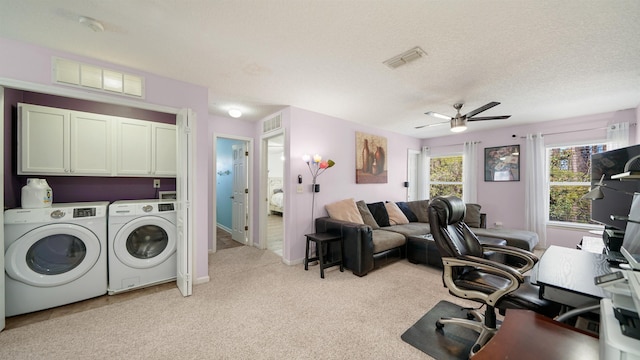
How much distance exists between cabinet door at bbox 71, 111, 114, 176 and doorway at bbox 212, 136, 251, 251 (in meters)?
1.50

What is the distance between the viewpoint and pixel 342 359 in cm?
169

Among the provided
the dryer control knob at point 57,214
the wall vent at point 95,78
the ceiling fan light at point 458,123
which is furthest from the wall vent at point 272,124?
the dryer control knob at point 57,214

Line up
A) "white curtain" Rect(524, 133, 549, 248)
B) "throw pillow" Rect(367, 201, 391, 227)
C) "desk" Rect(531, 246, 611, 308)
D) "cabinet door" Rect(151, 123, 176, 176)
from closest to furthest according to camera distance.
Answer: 1. "desk" Rect(531, 246, 611, 308)
2. "cabinet door" Rect(151, 123, 176, 176)
3. "white curtain" Rect(524, 133, 549, 248)
4. "throw pillow" Rect(367, 201, 391, 227)

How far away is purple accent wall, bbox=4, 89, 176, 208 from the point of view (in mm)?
2398

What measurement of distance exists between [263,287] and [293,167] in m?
1.71

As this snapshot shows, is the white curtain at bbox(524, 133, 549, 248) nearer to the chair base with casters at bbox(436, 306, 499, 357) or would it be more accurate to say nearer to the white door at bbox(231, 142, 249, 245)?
the chair base with casters at bbox(436, 306, 499, 357)

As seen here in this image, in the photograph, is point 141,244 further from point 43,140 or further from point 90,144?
point 43,140

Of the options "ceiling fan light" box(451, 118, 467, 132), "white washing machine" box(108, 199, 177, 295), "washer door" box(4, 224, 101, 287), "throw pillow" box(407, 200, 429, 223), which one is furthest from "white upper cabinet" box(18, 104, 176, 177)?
"throw pillow" box(407, 200, 429, 223)

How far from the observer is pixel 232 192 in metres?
5.08

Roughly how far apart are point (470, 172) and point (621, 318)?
499cm

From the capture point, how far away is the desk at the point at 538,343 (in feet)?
3.01

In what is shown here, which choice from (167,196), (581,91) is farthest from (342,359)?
(581,91)

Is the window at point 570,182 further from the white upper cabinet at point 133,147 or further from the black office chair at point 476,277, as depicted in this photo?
the white upper cabinet at point 133,147

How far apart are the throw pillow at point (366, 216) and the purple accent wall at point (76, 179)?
3.13 metres
